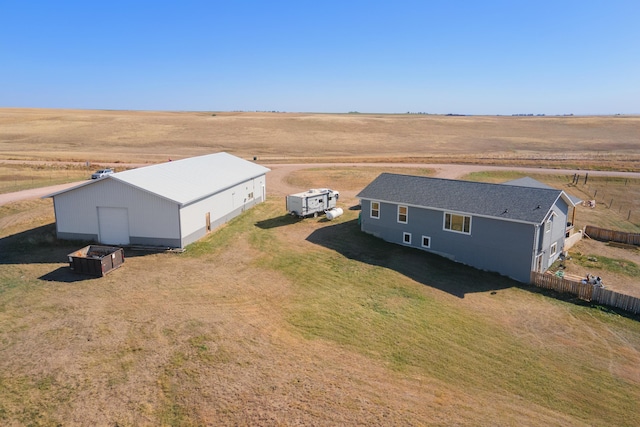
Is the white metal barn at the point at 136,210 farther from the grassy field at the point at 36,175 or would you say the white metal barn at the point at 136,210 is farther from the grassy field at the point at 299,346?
the grassy field at the point at 36,175

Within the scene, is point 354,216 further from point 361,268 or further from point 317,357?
point 317,357

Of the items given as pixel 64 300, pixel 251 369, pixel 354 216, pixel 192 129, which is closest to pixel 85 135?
pixel 192 129

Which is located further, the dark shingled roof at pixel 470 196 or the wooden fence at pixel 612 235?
the wooden fence at pixel 612 235

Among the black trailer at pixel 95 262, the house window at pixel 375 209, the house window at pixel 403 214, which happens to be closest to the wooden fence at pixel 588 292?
the house window at pixel 403 214

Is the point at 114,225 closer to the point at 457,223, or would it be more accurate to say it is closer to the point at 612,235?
the point at 457,223

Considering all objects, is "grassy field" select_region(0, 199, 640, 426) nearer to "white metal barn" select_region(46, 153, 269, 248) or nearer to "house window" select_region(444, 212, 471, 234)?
"white metal barn" select_region(46, 153, 269, 248)
